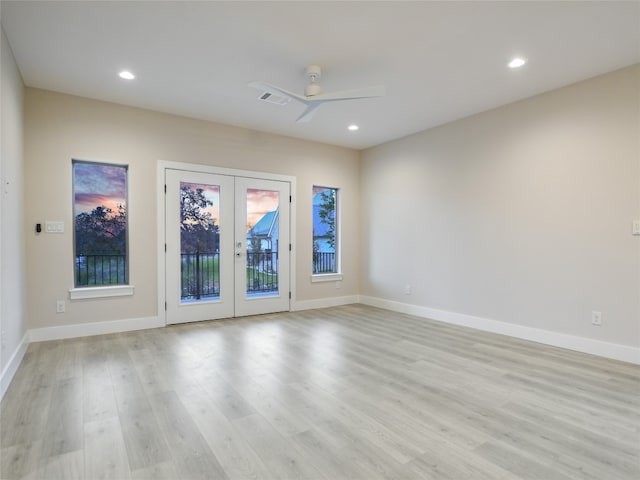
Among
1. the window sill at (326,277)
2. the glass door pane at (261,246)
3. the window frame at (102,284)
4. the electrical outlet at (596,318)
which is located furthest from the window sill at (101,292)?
the electrical outlet at (596,318)

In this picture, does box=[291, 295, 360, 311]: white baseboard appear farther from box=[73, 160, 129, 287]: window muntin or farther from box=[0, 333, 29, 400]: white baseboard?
box=[0, 333, 29, 400]: white baseboard

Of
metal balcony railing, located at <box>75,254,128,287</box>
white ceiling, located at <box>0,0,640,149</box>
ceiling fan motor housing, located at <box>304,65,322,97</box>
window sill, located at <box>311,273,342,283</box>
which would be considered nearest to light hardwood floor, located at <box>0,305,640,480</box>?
metal balcony railing, located at <box>75,254,128,287</box>

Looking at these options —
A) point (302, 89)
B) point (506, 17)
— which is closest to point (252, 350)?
point (302, 89)

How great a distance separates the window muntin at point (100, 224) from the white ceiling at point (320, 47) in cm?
94

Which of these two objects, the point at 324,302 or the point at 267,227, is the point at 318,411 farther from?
the point at 324,302

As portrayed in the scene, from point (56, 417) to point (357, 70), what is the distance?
12.2ft

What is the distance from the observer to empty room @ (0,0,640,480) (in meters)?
2.11

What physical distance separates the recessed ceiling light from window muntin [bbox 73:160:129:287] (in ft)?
14.9

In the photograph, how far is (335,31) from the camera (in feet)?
9.21

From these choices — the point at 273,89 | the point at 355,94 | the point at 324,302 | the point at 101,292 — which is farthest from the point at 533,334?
the point at 101,292

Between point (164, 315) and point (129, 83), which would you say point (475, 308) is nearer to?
point (164, 315)

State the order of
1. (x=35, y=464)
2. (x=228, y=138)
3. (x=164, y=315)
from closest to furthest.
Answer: (x=35, y=464)
(x=164, y=315)
(x=228, y=138)

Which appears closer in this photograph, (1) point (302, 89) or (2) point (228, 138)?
(1) point (302, 89)

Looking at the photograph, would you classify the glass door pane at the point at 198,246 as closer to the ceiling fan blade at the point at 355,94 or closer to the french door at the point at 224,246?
the french door at the point at 224,246
